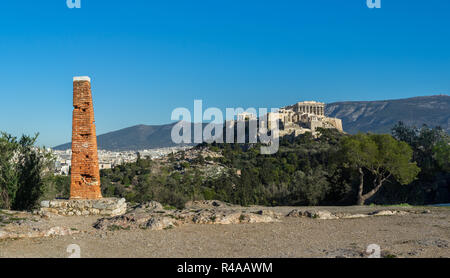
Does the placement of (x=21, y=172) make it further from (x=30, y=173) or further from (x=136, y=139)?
(x=136, y=139)

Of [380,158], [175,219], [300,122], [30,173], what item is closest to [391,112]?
[300,122]

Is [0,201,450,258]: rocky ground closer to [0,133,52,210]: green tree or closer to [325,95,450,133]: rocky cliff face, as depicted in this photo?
[0,133,52,210]: green tree

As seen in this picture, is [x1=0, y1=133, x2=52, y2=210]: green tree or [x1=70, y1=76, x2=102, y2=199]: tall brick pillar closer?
[x1=70, y1=76, x2=102, y2=199]: tall brick pillar

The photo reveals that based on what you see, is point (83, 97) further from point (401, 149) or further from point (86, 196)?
point (401, 149)

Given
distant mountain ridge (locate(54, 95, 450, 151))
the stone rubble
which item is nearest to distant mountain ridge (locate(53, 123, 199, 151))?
distant mountain ridge (locate(54, 95, 450, 151))

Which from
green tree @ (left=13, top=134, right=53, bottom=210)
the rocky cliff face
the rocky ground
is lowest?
the rocky ground

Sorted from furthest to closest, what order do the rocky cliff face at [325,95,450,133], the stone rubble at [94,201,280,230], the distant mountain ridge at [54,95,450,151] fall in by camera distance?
Result: the distant mountain ridge at [54,95,450,151] < the rocky cliff face at [325,95,450,133] < the stone rubble at [94,201,280,230]

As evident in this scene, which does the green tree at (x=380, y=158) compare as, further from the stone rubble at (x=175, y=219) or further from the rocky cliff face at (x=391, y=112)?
the rocky cliff face at (x=391, y=112)

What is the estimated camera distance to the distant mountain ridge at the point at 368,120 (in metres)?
127

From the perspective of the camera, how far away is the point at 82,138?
12320 mm

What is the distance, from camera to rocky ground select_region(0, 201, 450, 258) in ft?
23.7

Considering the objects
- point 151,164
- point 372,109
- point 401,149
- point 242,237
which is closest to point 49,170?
point 242,237

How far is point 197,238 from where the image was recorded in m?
8.66

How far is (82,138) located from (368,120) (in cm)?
14160
